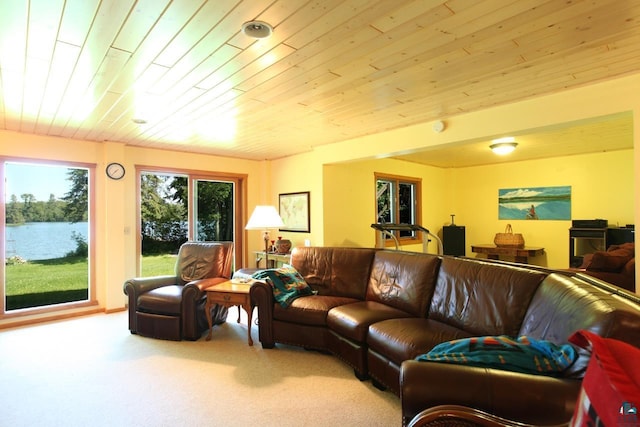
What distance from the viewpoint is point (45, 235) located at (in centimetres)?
440

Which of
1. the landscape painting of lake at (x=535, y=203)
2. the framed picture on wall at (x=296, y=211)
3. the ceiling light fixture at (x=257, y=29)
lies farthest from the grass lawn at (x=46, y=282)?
the landscape painting of lake at (x=535, y=203)

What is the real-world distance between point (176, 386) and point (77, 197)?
3.35 metres

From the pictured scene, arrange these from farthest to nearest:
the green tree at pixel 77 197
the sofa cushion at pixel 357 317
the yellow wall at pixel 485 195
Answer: the yellow wall at pixel 485 195, the green tree at pixel 77 197, the sofa cushion at pixel 357 317

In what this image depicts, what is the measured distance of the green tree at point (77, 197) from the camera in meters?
4.54

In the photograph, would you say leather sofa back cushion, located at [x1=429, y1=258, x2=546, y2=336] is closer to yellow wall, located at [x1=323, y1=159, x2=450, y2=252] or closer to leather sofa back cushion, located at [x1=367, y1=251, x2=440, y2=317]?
leather sofa back cushion, located at [x1=367, y1=251, x2=440, y2=317]

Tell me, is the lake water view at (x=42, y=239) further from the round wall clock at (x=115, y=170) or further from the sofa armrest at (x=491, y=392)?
the sofa armrest at (x=491, y=392)

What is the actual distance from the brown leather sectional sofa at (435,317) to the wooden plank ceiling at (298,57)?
138cm

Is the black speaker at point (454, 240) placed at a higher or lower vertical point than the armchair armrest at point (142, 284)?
higher

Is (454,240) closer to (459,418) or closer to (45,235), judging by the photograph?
(459,418)

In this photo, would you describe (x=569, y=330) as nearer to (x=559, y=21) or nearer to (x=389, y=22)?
(x=559, y=21)

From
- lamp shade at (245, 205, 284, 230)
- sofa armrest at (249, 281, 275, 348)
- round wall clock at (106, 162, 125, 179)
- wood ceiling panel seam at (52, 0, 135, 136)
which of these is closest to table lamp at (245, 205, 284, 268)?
lamp shade at (245, 205, 284, 230)

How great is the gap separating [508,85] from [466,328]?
6.13 feet

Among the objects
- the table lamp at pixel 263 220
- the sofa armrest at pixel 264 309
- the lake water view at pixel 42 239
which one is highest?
the table lamp at pixel 263 220

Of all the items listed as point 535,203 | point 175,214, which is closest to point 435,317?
point 175,214
